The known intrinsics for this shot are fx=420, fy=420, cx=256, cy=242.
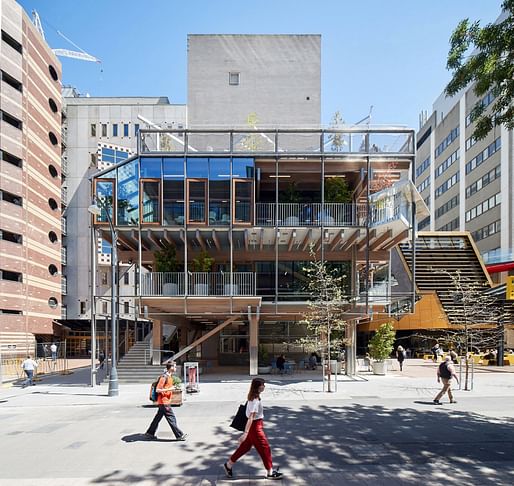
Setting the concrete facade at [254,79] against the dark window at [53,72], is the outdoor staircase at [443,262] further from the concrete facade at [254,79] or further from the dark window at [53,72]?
the dark window at [53,72]

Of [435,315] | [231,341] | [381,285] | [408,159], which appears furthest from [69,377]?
[435,315]

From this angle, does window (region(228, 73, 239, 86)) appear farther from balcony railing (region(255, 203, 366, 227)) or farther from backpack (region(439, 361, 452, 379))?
backpack (region(439, 361, 452, 379))

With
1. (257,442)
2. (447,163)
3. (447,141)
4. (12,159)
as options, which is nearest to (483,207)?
(447,163)

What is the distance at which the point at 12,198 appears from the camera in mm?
37875

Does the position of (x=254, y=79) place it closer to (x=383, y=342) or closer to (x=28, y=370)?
(x=383, y=342)

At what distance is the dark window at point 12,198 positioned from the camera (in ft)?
121

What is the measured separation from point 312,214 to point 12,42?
34.2 meters

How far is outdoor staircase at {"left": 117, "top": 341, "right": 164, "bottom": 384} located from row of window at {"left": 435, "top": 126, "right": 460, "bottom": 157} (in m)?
57.9

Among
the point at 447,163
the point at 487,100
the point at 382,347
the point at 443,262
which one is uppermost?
the point at 487,100

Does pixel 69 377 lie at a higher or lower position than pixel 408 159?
lower

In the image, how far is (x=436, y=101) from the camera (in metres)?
75.8

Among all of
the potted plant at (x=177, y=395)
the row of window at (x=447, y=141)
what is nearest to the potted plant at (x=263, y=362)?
the potted plant at (x=177, y=395)

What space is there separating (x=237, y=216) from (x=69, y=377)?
45.3 feet

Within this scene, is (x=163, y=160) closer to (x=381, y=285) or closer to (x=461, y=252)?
(x=381, y=285)
